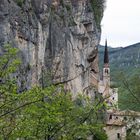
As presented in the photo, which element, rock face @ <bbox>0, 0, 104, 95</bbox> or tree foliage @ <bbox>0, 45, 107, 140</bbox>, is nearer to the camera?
tree foliage @ <bbox>0, 45, 107, 140</bbox>

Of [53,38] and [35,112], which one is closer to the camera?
[35,112]

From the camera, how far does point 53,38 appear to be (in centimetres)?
4931

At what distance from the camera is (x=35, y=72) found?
145ft

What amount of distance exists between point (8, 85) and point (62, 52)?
3715 cm

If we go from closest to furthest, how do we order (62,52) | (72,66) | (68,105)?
(68,105)
(62,52)
(72,66)

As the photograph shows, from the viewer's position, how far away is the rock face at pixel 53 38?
131ft

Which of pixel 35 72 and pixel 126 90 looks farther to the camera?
pixel 35 72

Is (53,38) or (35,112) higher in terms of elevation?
(53,38)

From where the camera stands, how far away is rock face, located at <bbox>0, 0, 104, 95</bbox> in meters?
39.8

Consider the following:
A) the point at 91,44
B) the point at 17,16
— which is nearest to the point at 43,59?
the point at 17,16

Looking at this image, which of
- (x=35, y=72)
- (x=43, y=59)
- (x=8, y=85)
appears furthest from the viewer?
(x=43, y=59)

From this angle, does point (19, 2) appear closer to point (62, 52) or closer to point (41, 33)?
point (41, 33)

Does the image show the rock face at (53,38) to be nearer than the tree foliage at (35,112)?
No

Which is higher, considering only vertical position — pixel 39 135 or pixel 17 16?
pixel 17 16
